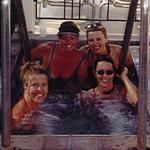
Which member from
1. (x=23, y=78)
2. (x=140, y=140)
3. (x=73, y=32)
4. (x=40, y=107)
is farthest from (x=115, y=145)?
(x=73, y=32)

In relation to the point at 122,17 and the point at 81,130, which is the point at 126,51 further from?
the point at 122,17

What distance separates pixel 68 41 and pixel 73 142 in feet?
3.18

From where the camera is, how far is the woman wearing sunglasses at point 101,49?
8.45 feet

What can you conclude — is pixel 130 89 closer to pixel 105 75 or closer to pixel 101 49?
pixel 105 75

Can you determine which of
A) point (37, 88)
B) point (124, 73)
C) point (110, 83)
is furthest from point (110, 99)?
point (37, 88)

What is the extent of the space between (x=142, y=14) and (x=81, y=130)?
2.39 feet

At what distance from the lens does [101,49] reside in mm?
2672

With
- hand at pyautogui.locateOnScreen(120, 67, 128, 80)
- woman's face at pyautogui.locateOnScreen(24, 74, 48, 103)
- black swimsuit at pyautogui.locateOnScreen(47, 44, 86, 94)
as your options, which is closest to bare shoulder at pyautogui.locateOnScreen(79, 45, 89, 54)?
black swimsuit at pyautogui.locateOnScreen(47, 44, 86, 94)

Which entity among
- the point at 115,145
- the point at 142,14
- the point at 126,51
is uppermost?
the point at 142,14

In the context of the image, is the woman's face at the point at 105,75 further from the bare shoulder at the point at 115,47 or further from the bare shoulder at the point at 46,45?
the bare shoulder at the point at 46,45

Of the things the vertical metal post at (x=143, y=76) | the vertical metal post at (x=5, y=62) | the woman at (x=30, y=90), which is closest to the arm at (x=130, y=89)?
the woman at (x=30, y=90)

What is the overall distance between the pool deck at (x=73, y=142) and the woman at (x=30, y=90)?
0.23 m

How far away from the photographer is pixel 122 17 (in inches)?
Result: 191

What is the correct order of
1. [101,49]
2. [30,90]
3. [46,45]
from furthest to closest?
1. [46,45]
2. [101,49]
3. [30,90]
